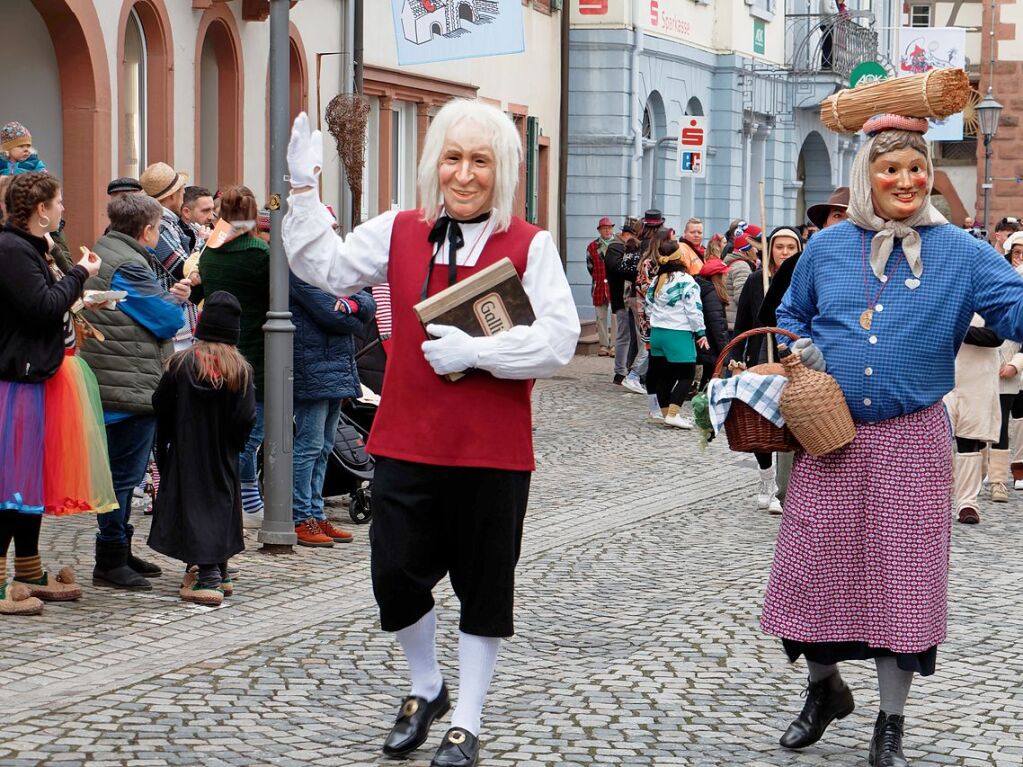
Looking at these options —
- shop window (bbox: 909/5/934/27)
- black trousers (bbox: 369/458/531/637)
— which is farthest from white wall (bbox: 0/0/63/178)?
shop window (bbox: 909/5/934/27)

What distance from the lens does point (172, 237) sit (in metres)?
10.7

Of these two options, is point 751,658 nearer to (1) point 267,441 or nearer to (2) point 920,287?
(2) point 920,287

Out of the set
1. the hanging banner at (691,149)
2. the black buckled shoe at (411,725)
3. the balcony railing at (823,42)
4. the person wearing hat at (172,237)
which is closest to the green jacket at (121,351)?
the person wearing hat at (172,237)

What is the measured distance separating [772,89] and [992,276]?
2906 centimetres

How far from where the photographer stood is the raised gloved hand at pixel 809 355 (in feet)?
18.0

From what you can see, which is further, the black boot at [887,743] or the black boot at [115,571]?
the black boot at [115,571]

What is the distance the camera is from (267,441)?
9.35 metres

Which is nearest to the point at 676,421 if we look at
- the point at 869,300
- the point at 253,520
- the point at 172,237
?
the point at 172,237

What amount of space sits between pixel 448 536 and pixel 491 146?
1092 millimetres

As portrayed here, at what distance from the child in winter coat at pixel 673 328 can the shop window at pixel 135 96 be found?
14.5 ft

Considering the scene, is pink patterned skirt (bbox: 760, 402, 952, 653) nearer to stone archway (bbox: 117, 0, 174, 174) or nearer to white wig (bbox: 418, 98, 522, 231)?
white wig (bbox: 418, 98, 522, 231)

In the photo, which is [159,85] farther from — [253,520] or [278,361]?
[278,361]

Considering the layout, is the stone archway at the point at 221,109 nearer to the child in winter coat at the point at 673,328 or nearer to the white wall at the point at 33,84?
the white wall at the point at 33,84

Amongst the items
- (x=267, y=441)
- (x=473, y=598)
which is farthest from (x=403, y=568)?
(x=267, y=441)
